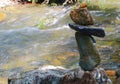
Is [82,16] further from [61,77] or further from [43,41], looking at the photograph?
[43,41]

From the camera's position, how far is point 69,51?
846 cm

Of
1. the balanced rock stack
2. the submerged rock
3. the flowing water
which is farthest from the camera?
the flowing water

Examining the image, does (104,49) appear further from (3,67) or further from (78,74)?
(78,74)

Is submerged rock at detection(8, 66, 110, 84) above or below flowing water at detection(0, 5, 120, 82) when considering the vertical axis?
above

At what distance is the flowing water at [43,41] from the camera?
7.75 meters

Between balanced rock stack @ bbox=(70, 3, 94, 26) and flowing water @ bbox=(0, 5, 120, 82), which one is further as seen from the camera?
flowing water @ bbox=(0, 5, 120, 82)

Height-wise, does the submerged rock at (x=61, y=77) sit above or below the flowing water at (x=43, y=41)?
above

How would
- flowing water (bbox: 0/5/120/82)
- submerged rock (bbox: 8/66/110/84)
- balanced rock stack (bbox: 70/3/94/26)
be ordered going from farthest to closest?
flowing water (bbox: 0/5/120/82) < submerged rock (bbox: 8/66/110/84) < balanced rock stack (bbox: 70/3/94/26)

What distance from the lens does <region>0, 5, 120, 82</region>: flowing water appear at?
7.75 metres

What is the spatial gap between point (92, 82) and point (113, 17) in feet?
19.7

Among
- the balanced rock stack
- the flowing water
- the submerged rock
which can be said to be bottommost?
the flowing water

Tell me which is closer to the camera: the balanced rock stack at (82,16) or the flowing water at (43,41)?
the balanced rock stack at (82,16)

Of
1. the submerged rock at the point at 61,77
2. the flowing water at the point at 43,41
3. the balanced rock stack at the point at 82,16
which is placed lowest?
the flowing water at the point at 43,41

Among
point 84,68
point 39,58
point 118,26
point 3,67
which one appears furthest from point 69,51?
point 84,68
